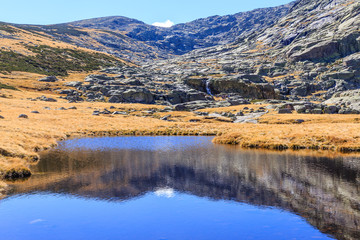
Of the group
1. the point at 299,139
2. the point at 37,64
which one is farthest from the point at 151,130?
the point at 37,64

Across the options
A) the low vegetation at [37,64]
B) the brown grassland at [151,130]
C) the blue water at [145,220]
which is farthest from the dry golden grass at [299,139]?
the low vegetation at [37,64]

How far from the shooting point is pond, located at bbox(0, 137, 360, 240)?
1562 centimetres

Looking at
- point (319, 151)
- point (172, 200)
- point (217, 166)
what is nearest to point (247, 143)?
point (319, 151)

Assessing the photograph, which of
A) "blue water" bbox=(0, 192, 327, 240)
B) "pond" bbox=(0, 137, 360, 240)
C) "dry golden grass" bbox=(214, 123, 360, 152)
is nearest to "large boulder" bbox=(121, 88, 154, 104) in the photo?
"dry golden grass" bbox=(214, 123, 360, 152)

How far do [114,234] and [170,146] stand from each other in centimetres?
3192

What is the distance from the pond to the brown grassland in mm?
5401

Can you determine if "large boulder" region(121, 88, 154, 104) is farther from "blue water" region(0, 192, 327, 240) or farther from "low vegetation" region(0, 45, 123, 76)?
"blue water" region(0, 192, 327, 240)

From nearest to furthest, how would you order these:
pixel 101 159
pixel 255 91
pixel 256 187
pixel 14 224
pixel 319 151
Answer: pixel 14 224 → pixel 256 187 → pixel 101 159 → pixel 319 151 → pixel 255 91

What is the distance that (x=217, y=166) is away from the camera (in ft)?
104

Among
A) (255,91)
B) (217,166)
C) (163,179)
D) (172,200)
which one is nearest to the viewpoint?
(172,200)

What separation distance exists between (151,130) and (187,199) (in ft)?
148

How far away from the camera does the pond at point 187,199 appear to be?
1562 cm

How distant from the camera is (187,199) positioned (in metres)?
21.0

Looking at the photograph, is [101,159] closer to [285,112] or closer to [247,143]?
[247,143]
